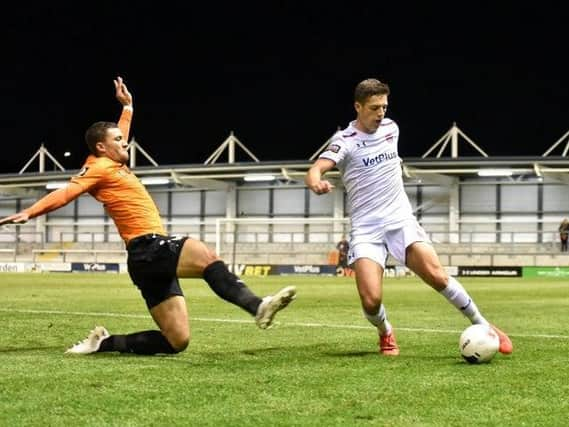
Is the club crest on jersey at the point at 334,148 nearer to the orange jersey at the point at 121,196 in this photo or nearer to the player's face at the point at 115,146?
the orange jersey at the point at 121,196

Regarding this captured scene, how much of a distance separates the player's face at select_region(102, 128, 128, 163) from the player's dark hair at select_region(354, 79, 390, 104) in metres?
2.13

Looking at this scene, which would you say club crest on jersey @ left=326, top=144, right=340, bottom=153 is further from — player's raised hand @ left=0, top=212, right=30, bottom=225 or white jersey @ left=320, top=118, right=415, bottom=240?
player's raised hand @ left=0, top=212, right=30, bottom=225

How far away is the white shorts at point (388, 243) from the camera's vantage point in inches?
319

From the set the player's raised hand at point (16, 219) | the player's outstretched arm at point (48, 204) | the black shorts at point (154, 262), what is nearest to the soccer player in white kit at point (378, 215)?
the black shorts at point (154, 262)

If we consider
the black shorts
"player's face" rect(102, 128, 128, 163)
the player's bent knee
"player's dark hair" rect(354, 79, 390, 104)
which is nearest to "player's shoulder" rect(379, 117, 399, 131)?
"player's dark hair" rect(354, 79, 390, 104)

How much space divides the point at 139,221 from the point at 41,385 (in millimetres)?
2063

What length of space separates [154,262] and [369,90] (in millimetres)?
2433

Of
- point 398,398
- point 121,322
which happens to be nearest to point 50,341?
point 121,322

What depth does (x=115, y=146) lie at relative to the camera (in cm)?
781

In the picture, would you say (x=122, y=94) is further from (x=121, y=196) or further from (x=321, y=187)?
(x=321, y=187)

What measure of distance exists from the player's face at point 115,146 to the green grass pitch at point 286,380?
174 centimetres

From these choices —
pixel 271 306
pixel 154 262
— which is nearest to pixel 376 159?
pixel 271 306

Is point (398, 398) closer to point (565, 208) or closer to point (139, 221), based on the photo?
point (139, 221)

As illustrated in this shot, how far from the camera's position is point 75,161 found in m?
83.5
